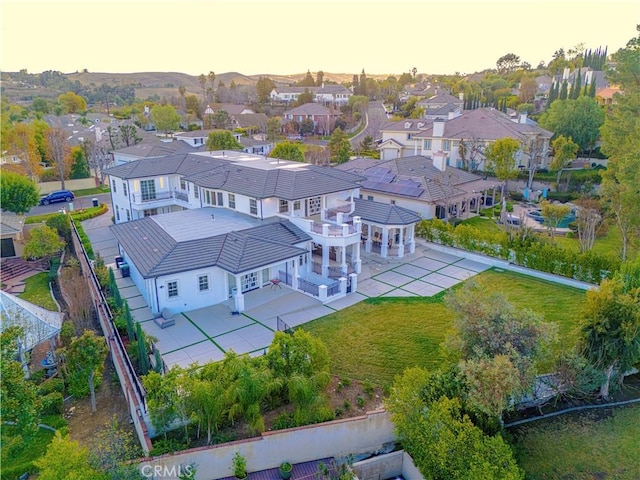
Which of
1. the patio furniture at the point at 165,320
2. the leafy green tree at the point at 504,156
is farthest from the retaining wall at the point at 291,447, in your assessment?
the leafy green tree at the point at 504,156

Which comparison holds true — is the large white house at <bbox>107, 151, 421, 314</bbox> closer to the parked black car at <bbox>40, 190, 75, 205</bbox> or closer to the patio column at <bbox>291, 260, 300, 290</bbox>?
the patio column at <bbox>291, 260, 300, 290</bbox>

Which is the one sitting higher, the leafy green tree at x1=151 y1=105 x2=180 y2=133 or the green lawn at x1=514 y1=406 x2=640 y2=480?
the leafy green tree at x1=151 y1=105 x2=180 y2=133

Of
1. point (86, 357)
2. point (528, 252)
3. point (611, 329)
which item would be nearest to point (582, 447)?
point (611, 329)

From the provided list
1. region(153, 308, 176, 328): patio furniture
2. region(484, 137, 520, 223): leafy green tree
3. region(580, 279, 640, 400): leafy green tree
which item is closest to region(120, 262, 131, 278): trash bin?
region(153, 308, 176, 328): patio furniture

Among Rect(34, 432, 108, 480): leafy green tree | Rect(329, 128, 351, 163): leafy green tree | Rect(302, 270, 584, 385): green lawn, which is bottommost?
Rect(302, 270, 584, 385): green lawn

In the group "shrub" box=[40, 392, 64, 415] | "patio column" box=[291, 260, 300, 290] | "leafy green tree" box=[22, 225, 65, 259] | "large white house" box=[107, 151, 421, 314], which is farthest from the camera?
"leafy green tree" box=[22, 225, 65, 259]
